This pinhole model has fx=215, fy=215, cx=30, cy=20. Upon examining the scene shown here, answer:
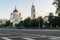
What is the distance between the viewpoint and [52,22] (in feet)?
281

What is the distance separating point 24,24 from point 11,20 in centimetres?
4332

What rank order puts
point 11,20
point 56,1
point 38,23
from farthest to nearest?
point 11,20
point 38,23
point 56,1

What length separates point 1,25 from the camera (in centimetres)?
16050

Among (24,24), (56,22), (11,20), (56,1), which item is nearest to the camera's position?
(56,1)

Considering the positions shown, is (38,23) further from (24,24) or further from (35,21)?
(24,24)

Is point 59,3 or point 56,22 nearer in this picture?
point 59,3

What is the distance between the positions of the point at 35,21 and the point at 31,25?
343cm

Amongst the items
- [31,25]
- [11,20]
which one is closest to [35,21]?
[31,25]

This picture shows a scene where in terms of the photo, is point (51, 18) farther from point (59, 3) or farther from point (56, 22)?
point (59, 3)

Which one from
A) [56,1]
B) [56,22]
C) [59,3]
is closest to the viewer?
[59,3]

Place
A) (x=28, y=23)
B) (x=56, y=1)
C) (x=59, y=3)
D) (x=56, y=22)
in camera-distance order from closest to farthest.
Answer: (x=59, y=3), (x=56, y=1), (x=56, y=22), (x=28, y=23)

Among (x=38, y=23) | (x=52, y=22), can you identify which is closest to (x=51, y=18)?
(x=52, y=22)

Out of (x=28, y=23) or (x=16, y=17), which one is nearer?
(x=28, y=23)

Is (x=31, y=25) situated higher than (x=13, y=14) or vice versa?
(x=13, y=14)
